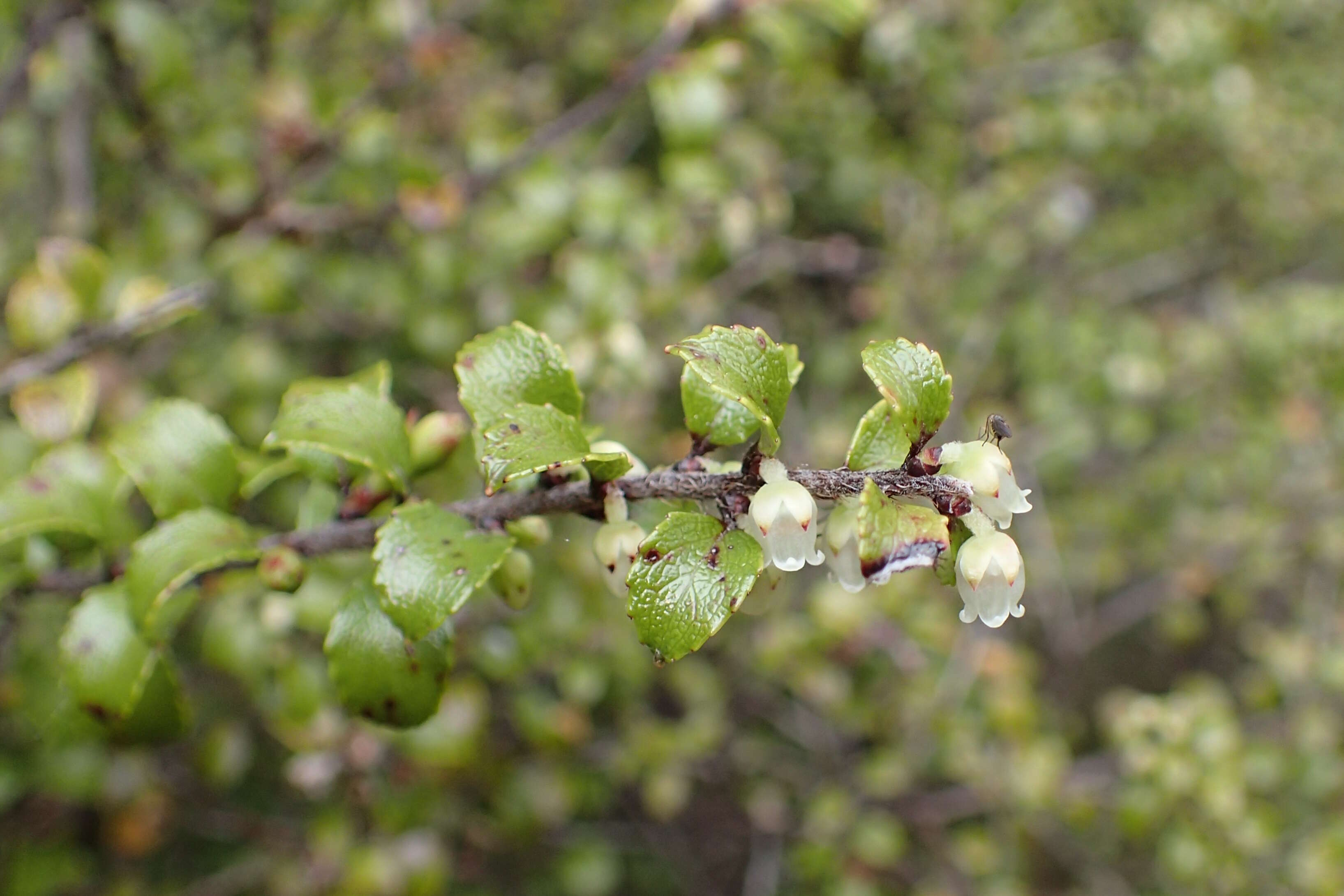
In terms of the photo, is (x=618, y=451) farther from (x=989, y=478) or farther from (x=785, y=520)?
(x=989, y=478)

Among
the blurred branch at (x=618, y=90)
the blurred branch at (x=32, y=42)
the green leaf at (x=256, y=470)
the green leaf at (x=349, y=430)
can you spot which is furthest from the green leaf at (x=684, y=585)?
the blurred branch at (x=32, y=42)

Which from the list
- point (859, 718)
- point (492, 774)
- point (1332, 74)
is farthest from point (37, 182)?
point (1332, 74)

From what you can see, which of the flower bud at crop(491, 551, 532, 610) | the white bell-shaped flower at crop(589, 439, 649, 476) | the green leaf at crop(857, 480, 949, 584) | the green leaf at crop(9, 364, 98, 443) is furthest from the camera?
the green leaf at crop(9, 364, 98, 443)

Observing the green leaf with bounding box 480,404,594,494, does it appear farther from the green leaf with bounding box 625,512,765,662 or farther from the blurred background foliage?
the blurred background foliage

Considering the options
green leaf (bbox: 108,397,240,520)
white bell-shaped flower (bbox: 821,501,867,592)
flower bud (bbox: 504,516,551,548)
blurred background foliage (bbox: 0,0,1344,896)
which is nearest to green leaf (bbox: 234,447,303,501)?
green leaf (bbox: 108,397,240,520)

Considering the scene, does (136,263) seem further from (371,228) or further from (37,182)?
(37,182)
